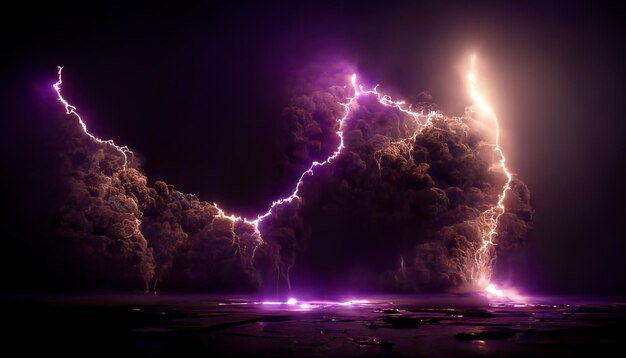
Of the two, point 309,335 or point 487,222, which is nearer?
point 309,335

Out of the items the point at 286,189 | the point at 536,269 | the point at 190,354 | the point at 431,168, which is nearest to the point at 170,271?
the point at 286,189

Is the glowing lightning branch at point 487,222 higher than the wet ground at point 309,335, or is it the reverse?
the glowing lightning branch at point 487,222

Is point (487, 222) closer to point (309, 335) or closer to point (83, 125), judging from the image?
point (309, 335)

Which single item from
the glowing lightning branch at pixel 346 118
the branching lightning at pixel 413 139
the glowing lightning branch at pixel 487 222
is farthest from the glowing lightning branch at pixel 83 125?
the glowing lightning branch at pixel 487 222

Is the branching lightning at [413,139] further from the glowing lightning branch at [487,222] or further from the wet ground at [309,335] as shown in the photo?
the wet ground at [309,335]

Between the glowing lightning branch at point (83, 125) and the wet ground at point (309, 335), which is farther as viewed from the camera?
the glowing lightning branch at point (83, 125)

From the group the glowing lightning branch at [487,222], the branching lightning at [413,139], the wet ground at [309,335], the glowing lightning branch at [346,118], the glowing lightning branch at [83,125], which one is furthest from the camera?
the glowing lightning branch at [83,125]

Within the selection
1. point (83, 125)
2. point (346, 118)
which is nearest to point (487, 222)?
point (346, 118)

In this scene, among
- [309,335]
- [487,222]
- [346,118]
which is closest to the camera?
[309,335]

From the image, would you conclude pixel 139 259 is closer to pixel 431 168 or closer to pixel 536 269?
pixel 431 168
